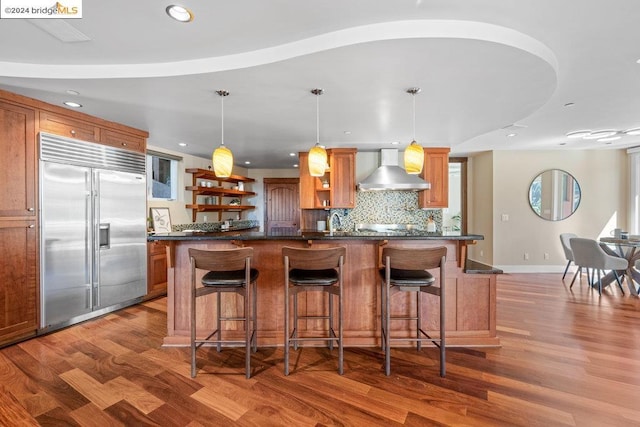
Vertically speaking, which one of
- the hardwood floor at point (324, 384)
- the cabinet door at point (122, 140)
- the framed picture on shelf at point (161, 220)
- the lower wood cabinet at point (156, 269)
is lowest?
the hardwood floor at point (324, 384)

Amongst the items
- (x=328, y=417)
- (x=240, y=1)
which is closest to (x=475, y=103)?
(x=240, y=1)

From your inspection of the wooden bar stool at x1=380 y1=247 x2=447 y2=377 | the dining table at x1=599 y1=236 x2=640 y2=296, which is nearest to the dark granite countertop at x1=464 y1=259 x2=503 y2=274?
the wooden bar stool at x1=380 y1=247 x2=447 y2=377

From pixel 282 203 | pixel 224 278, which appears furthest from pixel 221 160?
pixel 282 203

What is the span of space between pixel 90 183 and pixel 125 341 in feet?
5.92

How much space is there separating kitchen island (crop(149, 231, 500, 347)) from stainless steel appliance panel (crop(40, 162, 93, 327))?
1.30 m

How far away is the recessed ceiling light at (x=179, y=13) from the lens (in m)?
1.65

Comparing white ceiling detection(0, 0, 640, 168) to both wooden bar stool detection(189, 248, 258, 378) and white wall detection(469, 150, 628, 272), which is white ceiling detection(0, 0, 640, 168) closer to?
wooden bar stool detection(189, 248, 258, 378)

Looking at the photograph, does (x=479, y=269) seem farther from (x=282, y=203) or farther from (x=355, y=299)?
(x=282, y=203)

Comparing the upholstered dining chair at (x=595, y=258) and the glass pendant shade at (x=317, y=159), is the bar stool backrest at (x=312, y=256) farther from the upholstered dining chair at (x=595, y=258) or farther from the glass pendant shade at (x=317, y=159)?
the upholstered dining chair at (x=595, y=258)

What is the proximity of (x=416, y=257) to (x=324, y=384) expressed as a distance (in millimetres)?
1137

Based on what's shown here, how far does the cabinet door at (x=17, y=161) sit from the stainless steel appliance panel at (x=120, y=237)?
555 mm

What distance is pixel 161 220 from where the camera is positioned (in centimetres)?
440

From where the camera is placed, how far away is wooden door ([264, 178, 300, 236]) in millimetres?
7020

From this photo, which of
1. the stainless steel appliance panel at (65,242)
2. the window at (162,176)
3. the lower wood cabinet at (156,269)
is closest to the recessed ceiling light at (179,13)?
the stainless steel appliance panel at (65,242)
